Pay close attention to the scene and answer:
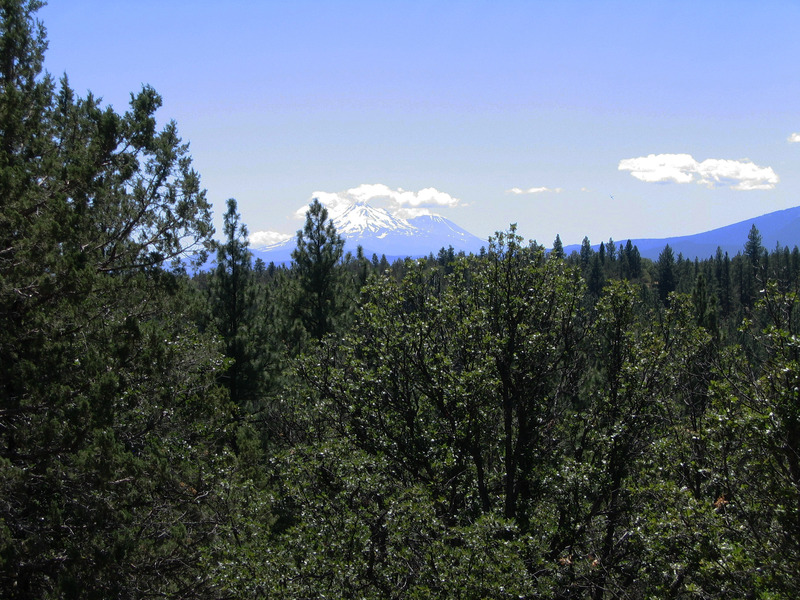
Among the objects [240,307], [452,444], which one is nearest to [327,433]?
[452,444]

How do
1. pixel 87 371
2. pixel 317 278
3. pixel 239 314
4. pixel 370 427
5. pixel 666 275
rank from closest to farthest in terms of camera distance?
pixel 87 371
pixel 370 427
pixel 239 314
pixel 317 278
pixel 666 275

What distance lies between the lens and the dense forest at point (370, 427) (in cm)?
764

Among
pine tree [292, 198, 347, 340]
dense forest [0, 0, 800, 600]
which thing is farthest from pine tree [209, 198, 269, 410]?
dense forest [0, 0, 800, 600]

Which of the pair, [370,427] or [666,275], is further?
[666,275]

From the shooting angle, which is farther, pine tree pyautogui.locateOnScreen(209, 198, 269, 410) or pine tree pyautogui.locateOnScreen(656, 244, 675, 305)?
pine tree pyautogui.locateOnScreen(656, 244, 675, 305)

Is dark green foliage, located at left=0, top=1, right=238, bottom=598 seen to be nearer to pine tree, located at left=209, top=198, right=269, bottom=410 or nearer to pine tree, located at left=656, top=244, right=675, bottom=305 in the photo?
pine tree, located at left=209, top=198, right=269, bottom=410

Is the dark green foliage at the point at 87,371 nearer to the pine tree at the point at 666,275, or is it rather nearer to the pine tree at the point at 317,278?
the pine tree at the point at 317,278

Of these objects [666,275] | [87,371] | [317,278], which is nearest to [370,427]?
[87,371]

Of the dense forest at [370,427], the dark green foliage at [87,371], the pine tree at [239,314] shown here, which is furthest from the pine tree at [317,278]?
the dark green foliage at [87,371]

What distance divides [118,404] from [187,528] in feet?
9.67

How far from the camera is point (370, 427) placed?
34.8ft

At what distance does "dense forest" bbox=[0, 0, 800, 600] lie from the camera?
764 centimetres

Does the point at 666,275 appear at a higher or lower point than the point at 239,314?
higher

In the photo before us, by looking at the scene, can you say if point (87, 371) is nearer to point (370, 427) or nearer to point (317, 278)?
point (370, 427)
